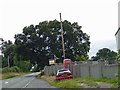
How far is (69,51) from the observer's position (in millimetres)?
88500

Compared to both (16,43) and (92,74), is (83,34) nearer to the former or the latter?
(16,43)

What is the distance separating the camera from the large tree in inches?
3514

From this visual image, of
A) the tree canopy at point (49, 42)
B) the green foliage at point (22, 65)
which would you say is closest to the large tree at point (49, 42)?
the tree canopy at point (49, 42)

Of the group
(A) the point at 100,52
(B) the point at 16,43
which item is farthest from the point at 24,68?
(B) the point at 16,43

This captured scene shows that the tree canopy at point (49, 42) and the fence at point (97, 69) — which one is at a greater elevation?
the tree canopy at point (49, 42)

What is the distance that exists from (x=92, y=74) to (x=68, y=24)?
5555 centimetres

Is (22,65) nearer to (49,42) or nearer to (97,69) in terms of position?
(49,42)

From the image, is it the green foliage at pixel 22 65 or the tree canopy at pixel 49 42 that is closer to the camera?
the tree canopy at pixel 49 42

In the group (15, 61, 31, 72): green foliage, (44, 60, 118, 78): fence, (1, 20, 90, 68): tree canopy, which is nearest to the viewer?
(44, 60, 118, 78): fence

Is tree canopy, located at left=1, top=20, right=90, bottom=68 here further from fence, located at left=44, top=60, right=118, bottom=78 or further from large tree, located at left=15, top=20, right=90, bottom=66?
fence, located at left=44, top=60, right=118, bottom=78

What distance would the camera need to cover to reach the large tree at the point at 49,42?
89.2 metres

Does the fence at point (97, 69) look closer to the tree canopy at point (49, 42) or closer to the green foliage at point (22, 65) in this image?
the tree canopy at point (49, 42)

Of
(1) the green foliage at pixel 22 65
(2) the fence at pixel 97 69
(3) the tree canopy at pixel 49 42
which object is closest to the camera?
(2) the fence at pixel 97 69

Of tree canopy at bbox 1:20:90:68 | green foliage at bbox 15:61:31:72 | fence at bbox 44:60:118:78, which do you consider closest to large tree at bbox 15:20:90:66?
tree canopy at bbox 1:20:90:68
